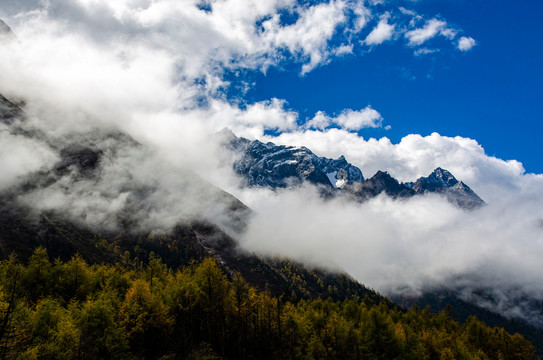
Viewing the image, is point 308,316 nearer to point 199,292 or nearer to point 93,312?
point 199,292

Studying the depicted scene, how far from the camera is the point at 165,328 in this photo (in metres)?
58.3

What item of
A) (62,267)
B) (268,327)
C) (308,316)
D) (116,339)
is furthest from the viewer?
(308,316)

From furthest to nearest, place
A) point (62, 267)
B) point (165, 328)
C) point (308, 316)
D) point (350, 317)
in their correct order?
point (350, 317), point (308, 316), point (62, 267), point (165, 328)

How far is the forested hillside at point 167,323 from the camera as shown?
48406mm

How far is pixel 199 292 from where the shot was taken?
203ft

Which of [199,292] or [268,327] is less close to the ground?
[199,292]

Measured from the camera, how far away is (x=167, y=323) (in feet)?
190

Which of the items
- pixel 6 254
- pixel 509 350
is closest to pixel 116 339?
pixel 509 350

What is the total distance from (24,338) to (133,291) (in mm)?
16163

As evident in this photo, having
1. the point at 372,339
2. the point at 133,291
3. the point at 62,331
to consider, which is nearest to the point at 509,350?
the point at 372,339

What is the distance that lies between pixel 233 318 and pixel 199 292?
48.9ft

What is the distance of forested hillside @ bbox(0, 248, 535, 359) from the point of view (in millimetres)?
48406

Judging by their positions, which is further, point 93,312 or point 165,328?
point 165,328

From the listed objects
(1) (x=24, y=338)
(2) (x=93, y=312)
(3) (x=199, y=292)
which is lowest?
(1) (x=24, y=338)
